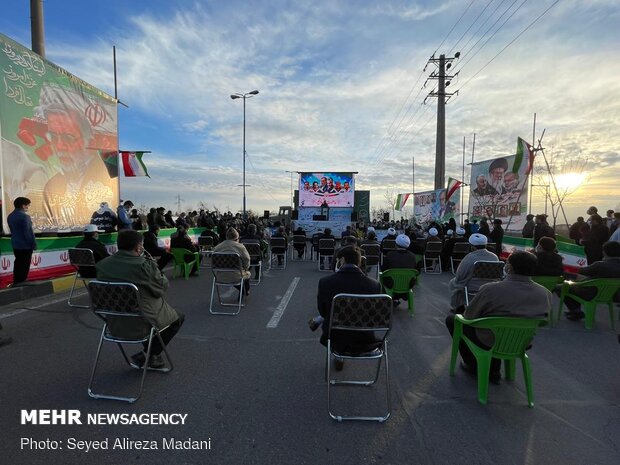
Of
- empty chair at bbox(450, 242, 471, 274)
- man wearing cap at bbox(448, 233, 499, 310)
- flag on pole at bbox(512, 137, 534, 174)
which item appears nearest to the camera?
man wearing cap at bbox(448, 233, 499, 310)

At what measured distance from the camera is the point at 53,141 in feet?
32.7

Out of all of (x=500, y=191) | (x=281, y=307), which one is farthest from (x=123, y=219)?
(x=500, y=191)

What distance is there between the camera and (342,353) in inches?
130

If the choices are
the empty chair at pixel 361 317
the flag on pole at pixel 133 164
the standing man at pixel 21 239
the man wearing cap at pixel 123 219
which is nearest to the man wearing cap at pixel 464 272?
the empty chair at pixel 361 317

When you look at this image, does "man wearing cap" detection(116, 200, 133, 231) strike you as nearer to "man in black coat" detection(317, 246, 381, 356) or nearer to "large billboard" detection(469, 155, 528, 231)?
"man in black coat" detection(317, 246, 381, 356)

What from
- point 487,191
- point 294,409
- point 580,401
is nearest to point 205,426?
point 294,409

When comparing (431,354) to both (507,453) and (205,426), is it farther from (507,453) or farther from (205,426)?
(205,426)

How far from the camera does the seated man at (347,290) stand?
129 inches

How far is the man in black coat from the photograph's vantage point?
3275mm

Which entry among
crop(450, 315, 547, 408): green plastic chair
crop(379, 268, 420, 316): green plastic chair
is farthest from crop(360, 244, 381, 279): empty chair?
crop(450, 315, 547, 408): green plastic chair

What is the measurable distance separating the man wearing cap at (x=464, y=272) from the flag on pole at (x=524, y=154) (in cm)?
1134

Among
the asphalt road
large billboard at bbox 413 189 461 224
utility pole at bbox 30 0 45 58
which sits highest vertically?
utility pole at bbox 30 0 45 58

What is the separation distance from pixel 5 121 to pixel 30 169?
121 cm

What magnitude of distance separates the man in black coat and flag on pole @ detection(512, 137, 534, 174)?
581 inches
